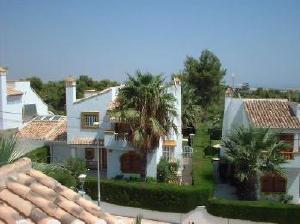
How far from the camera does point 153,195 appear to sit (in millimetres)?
27281

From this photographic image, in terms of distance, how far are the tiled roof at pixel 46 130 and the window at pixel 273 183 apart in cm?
1613

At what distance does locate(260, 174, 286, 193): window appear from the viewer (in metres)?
29.6

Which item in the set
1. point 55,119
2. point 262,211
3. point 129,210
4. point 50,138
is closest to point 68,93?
point 50,138

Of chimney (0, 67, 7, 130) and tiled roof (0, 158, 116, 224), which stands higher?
chimney (0, 67, 7, 130)

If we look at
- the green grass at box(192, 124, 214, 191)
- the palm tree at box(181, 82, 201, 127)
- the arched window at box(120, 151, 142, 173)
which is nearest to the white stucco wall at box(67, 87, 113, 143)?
the arched window at box(120, 151, 142, 173)

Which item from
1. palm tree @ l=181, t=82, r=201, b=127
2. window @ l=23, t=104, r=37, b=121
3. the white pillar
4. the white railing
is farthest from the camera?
palm tree @ l=181, t=82, r=201, b=127

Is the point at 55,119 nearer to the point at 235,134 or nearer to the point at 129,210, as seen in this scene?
the point at 129,210

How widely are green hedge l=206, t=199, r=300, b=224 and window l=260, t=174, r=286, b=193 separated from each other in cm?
342

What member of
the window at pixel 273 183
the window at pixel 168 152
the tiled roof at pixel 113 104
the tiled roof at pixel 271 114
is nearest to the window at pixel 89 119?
the tiled roof at pixel 113 104

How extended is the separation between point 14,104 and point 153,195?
17.7m

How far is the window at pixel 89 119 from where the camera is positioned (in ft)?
108

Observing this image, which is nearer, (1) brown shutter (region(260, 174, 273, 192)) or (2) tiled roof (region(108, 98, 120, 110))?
(1) brown shutter (region(260, 174, 273, 192))

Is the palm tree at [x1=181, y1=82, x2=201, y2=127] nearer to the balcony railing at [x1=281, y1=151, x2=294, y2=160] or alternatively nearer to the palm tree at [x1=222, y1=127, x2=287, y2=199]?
the palm tree at [x1=222, y1=127, x2=287, y2=199]

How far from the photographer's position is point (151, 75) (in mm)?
29391
